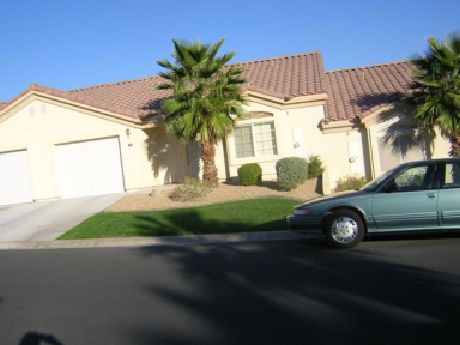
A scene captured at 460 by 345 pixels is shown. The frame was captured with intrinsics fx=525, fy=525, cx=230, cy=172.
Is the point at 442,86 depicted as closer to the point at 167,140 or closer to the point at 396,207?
the point at 396,207

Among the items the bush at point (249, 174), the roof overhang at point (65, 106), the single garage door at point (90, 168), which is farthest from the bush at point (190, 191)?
the single garage door at point (90, 168)

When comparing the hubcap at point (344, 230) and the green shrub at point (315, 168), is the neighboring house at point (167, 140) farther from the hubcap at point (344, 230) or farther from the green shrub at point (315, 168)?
the hubcap at point (344, 230)

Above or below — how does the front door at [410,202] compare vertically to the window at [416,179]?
below

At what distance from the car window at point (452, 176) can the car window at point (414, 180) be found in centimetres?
22

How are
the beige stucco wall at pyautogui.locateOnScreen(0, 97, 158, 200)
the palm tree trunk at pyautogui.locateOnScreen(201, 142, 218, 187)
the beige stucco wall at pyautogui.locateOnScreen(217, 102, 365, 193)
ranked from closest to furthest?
the palm tree trunk at pyautogui.locateOnScreen(201, 142, 218, 187)
the beige stucco wall at pyautogui.locateOnScreen(217, 102, 365, 193)
the beige stucco wall at pyautogui.locateOnScreen(0, 97, 158, 200)

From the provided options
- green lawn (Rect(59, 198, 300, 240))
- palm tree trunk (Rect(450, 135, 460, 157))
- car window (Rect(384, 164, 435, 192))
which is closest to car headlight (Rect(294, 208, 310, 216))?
car window (Rect(384, 164, 435, 192))

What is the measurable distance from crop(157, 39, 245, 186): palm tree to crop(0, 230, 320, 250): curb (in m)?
5.98

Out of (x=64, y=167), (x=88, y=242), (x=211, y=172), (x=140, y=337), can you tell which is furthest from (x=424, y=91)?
(x=140, y=337)

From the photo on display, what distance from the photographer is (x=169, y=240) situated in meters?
12.3

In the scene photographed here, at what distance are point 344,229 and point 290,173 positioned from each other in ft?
27.3

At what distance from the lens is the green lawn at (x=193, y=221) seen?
42.8ft

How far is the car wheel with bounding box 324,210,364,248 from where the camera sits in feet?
31.5

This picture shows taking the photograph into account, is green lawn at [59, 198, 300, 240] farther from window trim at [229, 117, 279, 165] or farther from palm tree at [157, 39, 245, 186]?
window trim at [229, 117, 279, 165]

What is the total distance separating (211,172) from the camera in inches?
752
